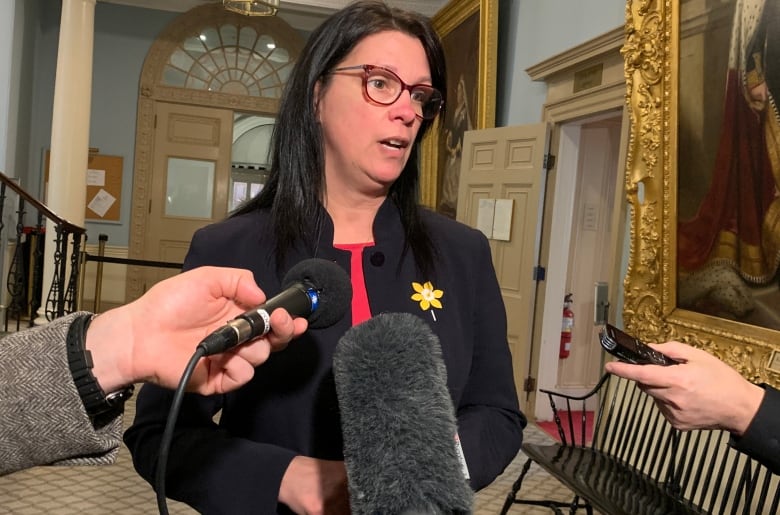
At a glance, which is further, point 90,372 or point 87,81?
point 87,81

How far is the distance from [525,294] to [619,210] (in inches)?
49.7

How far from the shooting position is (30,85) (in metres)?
8.38

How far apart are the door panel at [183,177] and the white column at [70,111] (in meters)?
2.10

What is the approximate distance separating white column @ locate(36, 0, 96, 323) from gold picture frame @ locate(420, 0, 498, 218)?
11.1 ft

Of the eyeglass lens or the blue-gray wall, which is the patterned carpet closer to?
the eyeglass lens

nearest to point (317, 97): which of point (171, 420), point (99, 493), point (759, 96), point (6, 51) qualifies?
point (171, 420)

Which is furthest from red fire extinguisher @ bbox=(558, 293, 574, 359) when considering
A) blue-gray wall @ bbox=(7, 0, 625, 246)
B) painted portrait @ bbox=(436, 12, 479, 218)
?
blue-gray wall @ bbox=(7, 0, 625, 246)

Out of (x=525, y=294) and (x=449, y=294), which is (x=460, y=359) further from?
(x=525, y=294)

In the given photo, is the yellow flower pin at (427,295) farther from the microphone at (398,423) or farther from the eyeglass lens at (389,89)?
the microphone at (398,423)

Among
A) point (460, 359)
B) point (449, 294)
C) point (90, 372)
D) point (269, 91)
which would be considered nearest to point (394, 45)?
point (449, 294)

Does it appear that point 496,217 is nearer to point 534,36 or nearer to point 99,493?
point 534,36

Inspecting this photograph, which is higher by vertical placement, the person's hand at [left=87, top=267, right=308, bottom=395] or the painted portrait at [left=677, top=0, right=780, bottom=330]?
the painted portrait at [left=677, top=0, right=780, bottom=330]

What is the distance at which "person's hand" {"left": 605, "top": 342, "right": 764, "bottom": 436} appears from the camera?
1.31m

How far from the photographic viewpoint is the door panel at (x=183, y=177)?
29.3 feet
